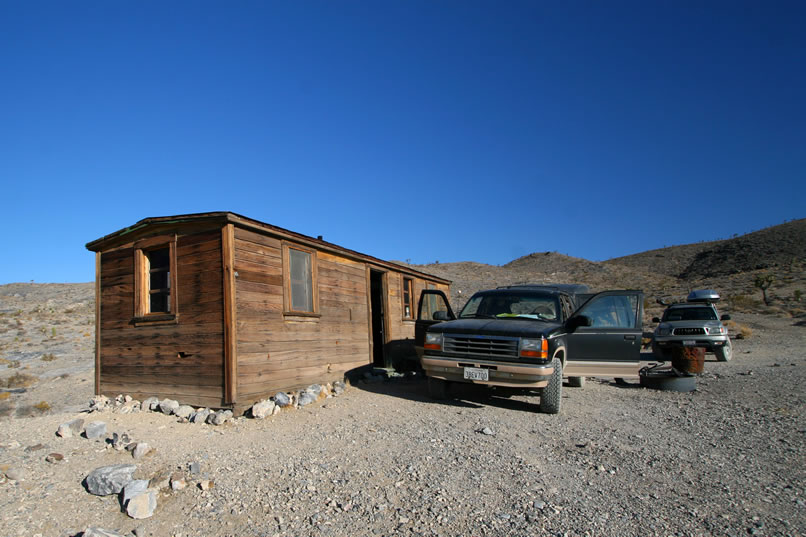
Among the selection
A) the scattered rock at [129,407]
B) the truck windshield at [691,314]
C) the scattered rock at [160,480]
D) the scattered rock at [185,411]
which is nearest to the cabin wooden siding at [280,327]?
the scattered rock at [185,411]

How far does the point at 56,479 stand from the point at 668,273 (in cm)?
6465

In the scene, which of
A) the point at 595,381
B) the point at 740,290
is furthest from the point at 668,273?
the point at 595,381

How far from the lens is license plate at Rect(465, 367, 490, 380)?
24.2 feet

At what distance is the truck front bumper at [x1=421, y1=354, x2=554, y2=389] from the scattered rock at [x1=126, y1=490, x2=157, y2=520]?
4.58 m

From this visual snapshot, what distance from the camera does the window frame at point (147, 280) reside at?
8453mm

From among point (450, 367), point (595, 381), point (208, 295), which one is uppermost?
point (208, 295)

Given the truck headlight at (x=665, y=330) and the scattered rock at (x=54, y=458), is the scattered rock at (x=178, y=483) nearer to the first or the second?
the scattered rock at (x=54, y=458)

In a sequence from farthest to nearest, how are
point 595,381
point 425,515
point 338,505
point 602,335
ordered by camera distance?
point 595,381 → point 602,335 → point 338,505 → point 425,515

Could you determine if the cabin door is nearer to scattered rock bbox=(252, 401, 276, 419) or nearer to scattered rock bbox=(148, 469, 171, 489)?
scattered rock bbox=(252, 401, 276, 419)

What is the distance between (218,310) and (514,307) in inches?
203

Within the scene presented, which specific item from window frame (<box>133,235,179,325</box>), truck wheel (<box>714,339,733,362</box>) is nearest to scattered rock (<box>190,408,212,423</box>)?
window frame (<box>133,235,179,325</box>)

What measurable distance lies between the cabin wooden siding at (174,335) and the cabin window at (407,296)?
6929 mm

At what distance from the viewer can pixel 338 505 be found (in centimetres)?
409

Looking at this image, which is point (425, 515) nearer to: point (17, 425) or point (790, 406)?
point (790, 406)
